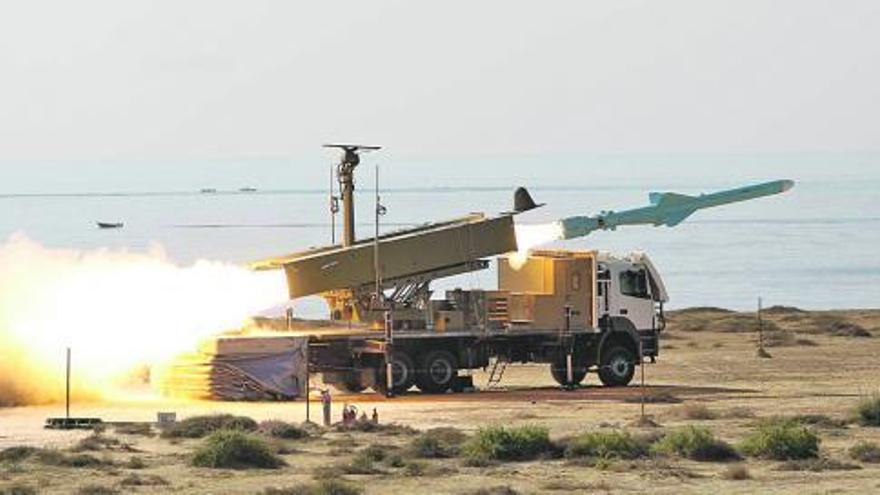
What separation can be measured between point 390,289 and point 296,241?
141 meters

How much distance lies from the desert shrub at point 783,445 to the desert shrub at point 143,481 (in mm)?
9405

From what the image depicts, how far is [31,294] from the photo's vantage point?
5522cm

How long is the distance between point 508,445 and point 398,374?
14147 millimetres

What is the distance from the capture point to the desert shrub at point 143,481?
3550 cm

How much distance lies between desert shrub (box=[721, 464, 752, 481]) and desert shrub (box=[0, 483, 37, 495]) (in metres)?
10.1

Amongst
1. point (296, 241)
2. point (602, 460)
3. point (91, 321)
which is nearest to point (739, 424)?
point (602, 460)

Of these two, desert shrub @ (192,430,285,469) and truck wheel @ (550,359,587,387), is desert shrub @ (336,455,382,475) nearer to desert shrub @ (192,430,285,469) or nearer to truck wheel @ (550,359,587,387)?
desert shrub @ (192,430,285,469)

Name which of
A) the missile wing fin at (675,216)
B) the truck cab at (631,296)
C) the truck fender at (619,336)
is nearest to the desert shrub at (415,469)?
the truck fender at (619,336)

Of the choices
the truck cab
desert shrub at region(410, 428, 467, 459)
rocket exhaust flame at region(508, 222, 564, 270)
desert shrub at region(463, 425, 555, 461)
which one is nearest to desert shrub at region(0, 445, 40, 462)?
desert shrub at region(410, 428, 467, 459)

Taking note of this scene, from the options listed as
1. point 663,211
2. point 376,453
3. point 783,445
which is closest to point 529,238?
point 663,211

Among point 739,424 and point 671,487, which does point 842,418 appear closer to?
point 739,424

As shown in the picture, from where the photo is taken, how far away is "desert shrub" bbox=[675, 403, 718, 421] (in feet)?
151

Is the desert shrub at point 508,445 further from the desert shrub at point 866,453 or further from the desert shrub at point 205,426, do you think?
the desert shrub at point 205,426

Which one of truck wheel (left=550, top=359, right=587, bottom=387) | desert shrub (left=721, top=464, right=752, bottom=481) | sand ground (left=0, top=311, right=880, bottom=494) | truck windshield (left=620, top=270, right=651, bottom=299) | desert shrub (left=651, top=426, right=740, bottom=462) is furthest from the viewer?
truck windshield (left=620, top=270, right=651, bottom=299)
